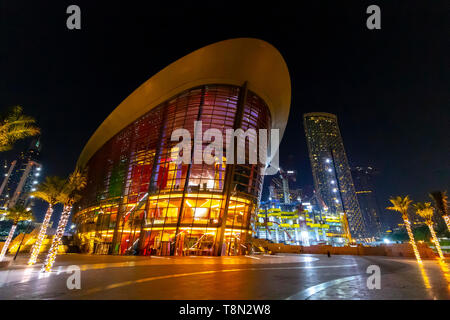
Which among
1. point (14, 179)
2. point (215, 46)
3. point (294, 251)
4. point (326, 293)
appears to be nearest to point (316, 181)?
point (294, 251)

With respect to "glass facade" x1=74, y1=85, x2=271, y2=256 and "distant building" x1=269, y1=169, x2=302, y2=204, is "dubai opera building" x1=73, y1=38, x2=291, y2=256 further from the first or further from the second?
"distant building" x1=269, y1=169, x2=302, y2=204

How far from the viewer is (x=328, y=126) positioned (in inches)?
4604

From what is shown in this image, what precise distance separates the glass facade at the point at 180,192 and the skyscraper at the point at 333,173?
299 feet

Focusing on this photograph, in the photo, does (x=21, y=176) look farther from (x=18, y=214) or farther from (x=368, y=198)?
(x=368, y=198)

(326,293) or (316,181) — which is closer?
(326,293)

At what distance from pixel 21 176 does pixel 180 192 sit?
16901 cm

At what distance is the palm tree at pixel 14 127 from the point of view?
10188mm

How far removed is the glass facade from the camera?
947 inches

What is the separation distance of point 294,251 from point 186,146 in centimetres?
3154

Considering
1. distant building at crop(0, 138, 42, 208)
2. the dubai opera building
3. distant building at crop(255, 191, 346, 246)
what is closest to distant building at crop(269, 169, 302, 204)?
distant building at crop(255, 191, 346, 246)

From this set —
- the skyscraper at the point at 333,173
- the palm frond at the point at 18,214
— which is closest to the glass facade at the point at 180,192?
the palm frond at the point at 18,214

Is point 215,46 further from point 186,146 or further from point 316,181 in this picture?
point 316,181

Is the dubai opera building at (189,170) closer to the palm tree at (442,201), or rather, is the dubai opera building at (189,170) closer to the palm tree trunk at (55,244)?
the palm tree trunk at (55,244)

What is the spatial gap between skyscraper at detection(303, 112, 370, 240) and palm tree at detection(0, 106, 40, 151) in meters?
119
